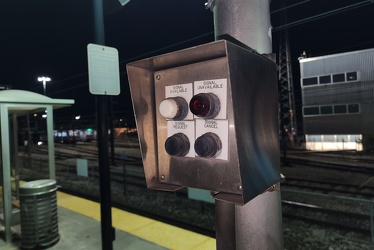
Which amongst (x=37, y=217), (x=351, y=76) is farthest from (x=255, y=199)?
(x=351, y=76)

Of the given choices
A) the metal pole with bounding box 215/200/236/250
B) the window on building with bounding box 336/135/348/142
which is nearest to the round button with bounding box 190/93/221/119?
the metal pole with bounding box 215/200/236/250

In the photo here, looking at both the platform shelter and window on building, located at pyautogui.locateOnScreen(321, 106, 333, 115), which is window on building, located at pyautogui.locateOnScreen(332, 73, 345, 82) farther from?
the platform shelter

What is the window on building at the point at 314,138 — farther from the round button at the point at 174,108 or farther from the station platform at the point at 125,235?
the round button at the point at 174,108

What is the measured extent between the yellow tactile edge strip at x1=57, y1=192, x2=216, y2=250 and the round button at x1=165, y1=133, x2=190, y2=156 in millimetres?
3489

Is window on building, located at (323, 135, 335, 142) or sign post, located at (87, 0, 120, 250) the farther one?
window on building, located at (323, 135, 335, 142)

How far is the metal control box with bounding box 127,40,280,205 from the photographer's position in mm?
1137

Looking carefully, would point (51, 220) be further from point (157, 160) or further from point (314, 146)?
point (314, 146)

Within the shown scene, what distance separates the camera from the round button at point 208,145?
115cm

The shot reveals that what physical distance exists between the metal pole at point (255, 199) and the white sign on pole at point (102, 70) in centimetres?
216

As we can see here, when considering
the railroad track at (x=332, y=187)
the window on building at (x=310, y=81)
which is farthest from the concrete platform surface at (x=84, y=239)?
the window on building at (x=310, y=81)

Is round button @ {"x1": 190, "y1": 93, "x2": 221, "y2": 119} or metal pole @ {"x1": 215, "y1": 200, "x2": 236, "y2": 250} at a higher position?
round button @ {"x1": 190, "y1": 93, "x2": 221, "y2": 119}

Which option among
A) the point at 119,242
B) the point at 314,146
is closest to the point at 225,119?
the point at 119,242

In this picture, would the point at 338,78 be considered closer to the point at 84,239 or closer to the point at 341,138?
the point at 341,138

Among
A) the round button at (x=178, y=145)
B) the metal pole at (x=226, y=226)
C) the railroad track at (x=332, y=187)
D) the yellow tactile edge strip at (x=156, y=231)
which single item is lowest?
the railroad track at (x=332, y=187)
